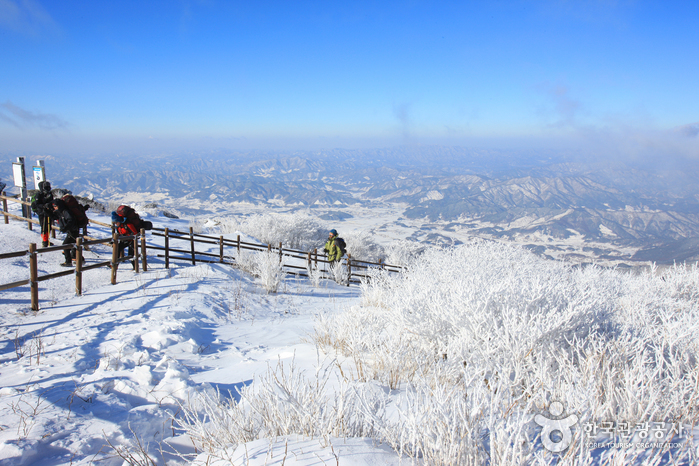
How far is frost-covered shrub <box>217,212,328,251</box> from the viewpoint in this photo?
66.8ft

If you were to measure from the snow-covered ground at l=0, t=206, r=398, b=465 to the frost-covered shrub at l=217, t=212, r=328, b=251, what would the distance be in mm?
11554

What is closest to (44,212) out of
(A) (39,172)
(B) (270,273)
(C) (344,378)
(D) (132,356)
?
(A) (39,172)

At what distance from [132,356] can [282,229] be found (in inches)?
704

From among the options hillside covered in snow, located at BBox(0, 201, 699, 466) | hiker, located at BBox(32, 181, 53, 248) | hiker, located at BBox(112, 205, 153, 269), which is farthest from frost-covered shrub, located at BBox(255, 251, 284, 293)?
hiker, located at BBox(32, 181, 53, 248)

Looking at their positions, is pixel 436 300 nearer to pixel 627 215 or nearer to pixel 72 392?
pixel 72 392

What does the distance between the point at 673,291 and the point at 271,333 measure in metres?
11.2

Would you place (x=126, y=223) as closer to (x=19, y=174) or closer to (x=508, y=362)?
(x=19, y=174)

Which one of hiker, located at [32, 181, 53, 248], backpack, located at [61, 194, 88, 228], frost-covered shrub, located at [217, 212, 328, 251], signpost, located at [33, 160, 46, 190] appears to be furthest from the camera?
frost-covered shrub, located at [217, 212, 328, 251]

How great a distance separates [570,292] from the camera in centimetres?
459

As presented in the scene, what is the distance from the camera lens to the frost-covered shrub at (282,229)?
20.4m

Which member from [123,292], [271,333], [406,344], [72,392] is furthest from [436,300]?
[123,292]

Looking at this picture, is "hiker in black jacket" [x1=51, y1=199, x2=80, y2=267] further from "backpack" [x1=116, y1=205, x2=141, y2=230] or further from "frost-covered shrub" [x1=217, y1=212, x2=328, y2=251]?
"frost-covered shrub" [x1=217, y1=212, x2=328, y2=251]

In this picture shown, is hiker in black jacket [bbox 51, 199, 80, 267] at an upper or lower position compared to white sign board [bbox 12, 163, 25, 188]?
lower

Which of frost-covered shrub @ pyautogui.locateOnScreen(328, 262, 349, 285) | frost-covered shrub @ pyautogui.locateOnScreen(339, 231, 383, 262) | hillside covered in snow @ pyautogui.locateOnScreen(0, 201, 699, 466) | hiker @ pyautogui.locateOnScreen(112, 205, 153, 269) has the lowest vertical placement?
frost-covered shrub @ pyautogui.locateOnScreen(339, 231, 383, 262)
